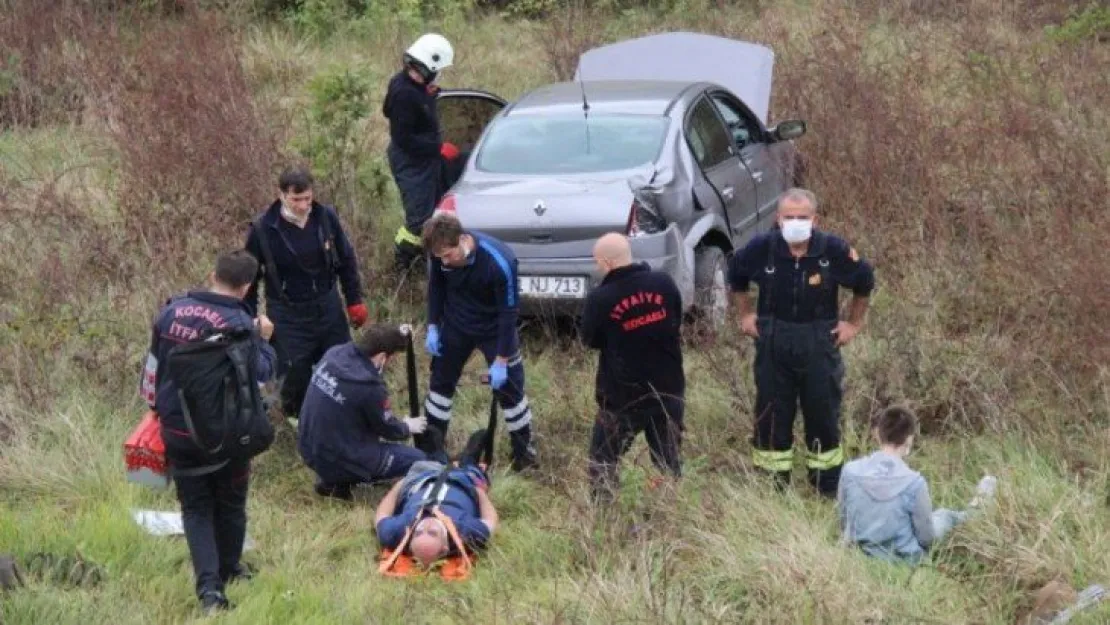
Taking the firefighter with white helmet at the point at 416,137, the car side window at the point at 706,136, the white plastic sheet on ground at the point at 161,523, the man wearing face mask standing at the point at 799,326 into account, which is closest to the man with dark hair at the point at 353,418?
the white plastic sheet on ground at the point at 161,523

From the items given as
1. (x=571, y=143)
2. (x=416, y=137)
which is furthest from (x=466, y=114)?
(x=571, y=143)

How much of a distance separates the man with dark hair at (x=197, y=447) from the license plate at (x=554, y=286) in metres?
2.53

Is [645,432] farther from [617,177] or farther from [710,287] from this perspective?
[617,177]

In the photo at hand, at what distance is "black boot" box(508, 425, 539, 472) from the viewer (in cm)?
751

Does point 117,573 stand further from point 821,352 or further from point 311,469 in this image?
point 821,352

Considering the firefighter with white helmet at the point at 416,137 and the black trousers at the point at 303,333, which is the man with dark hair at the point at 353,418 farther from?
the firefighter with white helmet at the point at 416,137

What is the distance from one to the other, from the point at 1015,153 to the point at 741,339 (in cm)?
335

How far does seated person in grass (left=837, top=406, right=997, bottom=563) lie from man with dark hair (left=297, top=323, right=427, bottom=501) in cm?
226

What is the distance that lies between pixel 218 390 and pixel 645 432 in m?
2.09

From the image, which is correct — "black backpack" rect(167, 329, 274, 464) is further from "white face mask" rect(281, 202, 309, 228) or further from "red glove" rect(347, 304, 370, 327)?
"red glove" rect(347, 304, 370, 327)

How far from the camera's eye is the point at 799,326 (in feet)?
21.6

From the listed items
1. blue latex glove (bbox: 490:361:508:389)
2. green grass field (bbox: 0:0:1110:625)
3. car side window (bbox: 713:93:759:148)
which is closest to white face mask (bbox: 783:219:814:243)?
green grass field (bbox: 0:0:1110:625)

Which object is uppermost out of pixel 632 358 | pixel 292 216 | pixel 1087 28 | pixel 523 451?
pixel 292 216

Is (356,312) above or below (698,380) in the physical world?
above
